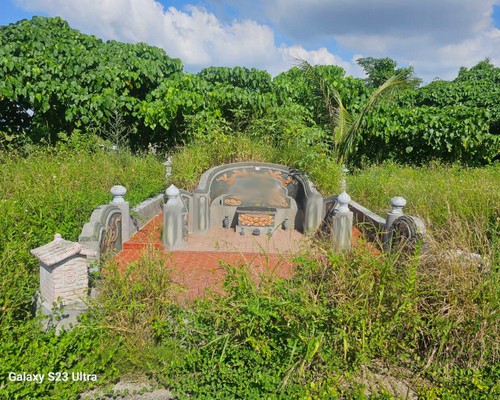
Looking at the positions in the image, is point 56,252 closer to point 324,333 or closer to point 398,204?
point 324,333

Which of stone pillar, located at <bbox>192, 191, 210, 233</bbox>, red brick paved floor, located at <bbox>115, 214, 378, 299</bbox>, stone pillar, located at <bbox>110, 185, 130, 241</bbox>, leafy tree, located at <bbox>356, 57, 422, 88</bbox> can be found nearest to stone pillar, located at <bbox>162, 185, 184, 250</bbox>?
red brick paved floor, located at <bbox>115, 214, 378, 299</bbox>

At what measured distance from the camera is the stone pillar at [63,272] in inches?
128

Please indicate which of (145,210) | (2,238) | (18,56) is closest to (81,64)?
(18,56)

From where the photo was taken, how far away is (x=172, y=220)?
240 inches

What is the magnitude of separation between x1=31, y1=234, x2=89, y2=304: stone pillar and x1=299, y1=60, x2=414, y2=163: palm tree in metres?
9.10

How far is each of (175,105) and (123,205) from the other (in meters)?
5.81

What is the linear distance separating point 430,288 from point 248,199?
5.29 metres

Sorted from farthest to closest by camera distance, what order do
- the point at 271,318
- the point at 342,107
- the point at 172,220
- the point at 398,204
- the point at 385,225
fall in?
1. the point at 342,107
2. the point at 172,220
3. the point at 385,225
4. the point at 398,204
5. the point at 271,318

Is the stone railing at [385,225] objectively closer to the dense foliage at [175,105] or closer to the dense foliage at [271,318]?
the dense foliage at [271,318]

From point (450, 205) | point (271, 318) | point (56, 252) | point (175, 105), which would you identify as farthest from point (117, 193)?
point (175, 105)

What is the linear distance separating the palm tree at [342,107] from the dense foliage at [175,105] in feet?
0.60

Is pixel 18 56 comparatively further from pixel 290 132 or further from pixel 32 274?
pixel 32 274

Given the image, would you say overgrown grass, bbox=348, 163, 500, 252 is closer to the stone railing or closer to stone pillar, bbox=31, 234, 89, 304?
the stone railing

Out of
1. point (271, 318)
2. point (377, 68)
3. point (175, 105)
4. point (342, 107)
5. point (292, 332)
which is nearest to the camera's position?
point (292, 332)
